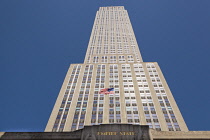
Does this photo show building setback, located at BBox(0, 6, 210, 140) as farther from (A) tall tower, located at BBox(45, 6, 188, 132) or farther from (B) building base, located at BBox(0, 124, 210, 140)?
(B) building base, located at BBox(0, 124, 210, 140)

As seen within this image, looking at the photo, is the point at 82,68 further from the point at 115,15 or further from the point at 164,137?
the point at 115,15

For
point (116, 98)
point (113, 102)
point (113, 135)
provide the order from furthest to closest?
point (116, 98)
point (113, 102)
point (113, 135)

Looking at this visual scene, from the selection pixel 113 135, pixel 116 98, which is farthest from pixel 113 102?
pixel 113 135

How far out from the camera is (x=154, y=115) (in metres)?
59.1

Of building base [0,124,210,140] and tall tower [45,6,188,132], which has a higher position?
tall tower [45,6,188,132]

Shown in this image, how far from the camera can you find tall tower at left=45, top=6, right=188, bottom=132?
57.3 metres

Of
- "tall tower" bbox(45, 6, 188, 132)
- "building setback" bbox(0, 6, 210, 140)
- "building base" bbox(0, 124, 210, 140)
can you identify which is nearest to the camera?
"building base" bbox(0, 124, 210, 140)

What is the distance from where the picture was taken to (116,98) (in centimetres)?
6694

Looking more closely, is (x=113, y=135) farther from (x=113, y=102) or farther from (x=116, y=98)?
(x=116, y=98)

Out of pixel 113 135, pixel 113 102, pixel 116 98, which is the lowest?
pixel 113 135

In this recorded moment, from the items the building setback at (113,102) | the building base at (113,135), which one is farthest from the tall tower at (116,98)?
the building base at (113,135)

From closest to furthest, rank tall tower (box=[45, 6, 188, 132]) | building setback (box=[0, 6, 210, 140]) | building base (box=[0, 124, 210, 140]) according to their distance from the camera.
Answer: building base (box=[0, 124, 210, 140]), building setback (box=[0, 6, 210, 140]), tall tower (box=[45, 6, 188, 132])

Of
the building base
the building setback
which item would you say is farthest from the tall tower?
the building base

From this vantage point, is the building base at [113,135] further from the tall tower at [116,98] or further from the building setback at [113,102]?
the tall tower at [116,98]
